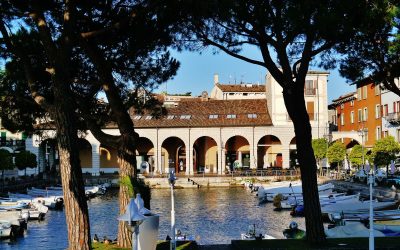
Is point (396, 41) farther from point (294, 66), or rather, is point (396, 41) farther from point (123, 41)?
point (123, 41)

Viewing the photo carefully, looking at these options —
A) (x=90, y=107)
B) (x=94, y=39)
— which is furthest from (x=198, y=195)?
(x=94, y=39)

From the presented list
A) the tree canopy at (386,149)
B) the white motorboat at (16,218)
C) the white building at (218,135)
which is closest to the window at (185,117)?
the white building at (218,135)

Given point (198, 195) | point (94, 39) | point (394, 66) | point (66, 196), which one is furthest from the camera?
point (198, 195)

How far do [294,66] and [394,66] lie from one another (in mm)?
3447

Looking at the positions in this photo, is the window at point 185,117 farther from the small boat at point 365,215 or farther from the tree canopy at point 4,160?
the small boat at point 365,215

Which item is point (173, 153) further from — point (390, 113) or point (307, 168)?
point (307, 168)

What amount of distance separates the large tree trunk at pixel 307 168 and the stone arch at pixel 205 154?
169 ft

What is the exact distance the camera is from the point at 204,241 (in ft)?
73.8

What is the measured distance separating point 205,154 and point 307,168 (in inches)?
2096

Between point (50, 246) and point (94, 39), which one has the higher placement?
point (94, 39)

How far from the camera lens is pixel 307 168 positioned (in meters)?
12.5

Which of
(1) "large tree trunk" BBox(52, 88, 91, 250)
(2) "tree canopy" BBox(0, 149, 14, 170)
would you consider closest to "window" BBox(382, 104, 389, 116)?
(2) "tree canopy" BBox(0, 149, 14, 170)

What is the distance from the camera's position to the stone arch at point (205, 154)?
6469cm

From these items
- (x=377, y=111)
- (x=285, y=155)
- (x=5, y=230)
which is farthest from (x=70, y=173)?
(x=285, y=155)
